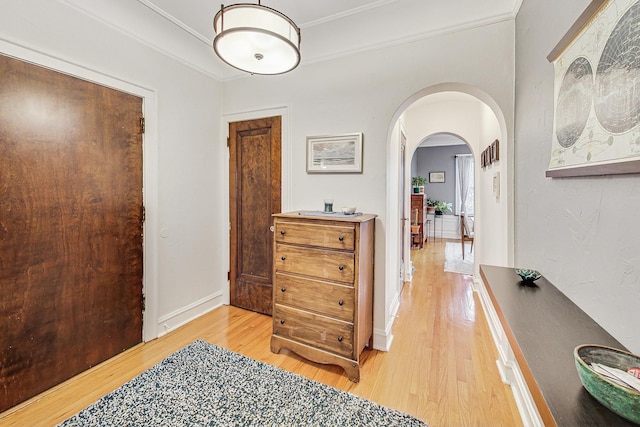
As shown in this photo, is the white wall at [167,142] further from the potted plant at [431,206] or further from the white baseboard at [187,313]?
the potted plant at [431,206]

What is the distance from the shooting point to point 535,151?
5.02ft

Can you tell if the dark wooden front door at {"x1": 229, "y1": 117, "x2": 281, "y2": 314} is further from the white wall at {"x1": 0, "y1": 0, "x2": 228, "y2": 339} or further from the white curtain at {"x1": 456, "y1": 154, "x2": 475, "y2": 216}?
the white curtain at {"x1": 456, "y1": 154, "x2": 475, "y2": 216}

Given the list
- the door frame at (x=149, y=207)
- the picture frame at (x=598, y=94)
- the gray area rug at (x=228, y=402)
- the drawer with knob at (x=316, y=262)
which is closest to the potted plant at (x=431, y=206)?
the drawer with knob at (x=316, y=262)

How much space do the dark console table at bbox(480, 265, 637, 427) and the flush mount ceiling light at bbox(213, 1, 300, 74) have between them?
1.55m

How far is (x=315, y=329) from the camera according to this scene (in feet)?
7.00

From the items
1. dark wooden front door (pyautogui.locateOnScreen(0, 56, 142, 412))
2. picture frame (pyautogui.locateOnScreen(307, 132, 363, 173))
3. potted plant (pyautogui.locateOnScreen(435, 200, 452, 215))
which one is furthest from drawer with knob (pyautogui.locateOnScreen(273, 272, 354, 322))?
potted plant (pyautogui.locateOnScreen(435, 200, 452, 215))

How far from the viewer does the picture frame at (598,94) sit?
0.74m

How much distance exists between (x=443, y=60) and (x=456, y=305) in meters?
2.73

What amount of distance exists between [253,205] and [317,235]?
1.24m

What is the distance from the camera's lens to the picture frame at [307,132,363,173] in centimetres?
246

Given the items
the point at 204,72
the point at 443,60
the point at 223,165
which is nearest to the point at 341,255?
the point at 443,60

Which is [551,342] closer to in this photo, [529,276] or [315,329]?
Result: [529,276]

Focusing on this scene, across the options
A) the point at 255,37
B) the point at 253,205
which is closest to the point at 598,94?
the point at 255,37

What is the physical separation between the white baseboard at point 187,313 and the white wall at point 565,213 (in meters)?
2.98
